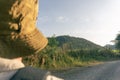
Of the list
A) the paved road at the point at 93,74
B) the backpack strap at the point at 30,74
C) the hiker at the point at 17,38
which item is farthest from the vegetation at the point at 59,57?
the backpack strap at the point at 30,74

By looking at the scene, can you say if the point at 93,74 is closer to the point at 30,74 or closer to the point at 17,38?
the point at 17,38

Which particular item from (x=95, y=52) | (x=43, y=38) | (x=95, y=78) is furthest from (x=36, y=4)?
(x=95, y=52)

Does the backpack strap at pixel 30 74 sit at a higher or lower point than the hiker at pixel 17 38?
lower

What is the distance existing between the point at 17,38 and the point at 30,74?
22 centimetres

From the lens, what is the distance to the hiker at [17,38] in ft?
4.70

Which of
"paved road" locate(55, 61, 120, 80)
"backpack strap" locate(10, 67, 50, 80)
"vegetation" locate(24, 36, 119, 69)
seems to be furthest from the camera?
"vegetation" locate(24, 36, 119, 69)

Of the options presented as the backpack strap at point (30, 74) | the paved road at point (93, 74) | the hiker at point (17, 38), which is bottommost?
the paved road at point (93, 74)

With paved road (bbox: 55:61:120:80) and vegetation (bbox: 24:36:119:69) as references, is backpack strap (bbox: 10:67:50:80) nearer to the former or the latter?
paved road (bbox: 55:61:120:80)

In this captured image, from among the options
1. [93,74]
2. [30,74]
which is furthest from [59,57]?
[30,74]

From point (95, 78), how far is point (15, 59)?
19.5m

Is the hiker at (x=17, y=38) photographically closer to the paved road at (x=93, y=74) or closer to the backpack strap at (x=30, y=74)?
the backpack strap at (x=30, y=74)

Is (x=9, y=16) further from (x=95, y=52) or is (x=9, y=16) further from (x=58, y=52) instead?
(x=95, y=52)

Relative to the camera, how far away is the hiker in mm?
1432

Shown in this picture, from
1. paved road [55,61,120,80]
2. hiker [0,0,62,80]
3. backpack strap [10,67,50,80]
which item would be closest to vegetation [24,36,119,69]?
paved road [55,61,120,80]
